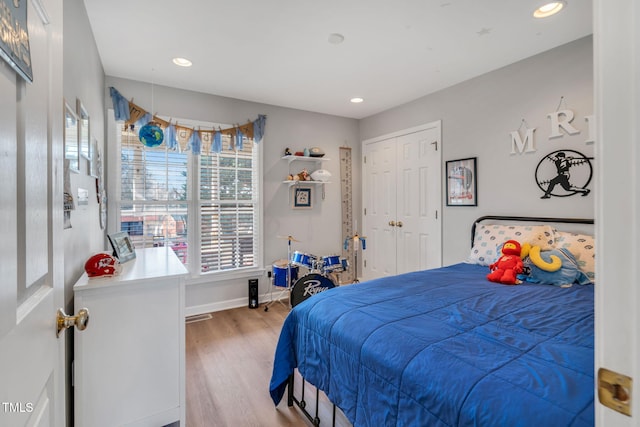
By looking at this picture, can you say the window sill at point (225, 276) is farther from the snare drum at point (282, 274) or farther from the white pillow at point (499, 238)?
the white pillow at point (499, 238)

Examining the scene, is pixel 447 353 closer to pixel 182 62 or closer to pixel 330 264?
pixel 330 264

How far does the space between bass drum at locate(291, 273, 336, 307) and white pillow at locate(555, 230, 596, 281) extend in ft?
7.31

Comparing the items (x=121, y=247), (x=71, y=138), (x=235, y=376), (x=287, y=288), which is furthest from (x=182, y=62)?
(x=235, y=376)

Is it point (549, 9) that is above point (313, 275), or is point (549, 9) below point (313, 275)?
above

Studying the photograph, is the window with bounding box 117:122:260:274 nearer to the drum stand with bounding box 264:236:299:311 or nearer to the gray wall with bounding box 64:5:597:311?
the gray wall with bounding box 64:5:597:311

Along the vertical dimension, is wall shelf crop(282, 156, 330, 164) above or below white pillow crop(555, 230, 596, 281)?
above

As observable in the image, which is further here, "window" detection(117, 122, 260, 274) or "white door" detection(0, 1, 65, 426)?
"window" detection(117, 122, 260, 274)

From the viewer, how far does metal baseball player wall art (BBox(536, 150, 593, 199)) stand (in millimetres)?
2488

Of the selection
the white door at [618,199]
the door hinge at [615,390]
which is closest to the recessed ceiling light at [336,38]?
the white door at [618,199]

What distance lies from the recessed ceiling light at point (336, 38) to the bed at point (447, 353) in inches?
77.2

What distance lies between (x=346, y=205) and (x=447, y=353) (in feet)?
11.8

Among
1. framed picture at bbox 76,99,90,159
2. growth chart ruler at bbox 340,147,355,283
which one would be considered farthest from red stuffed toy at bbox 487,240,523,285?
framed picture at bbox 76,99,90,159

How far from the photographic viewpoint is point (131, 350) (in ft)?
5.32

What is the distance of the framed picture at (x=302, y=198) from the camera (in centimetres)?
428
